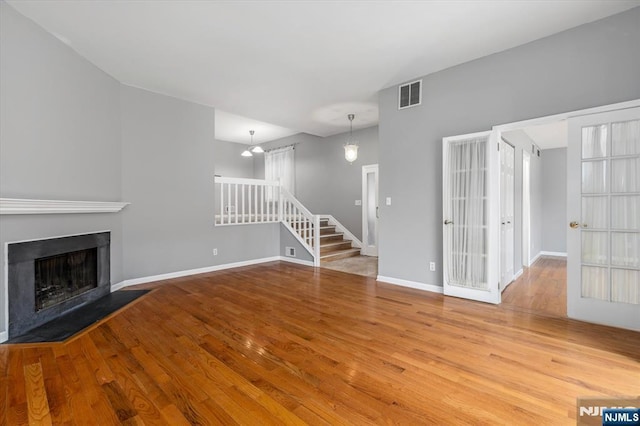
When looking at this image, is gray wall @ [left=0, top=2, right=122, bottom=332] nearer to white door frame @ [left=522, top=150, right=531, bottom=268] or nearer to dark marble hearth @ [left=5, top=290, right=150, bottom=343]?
dark marble hearth @ [left=5, top=290, right=150, bottom=343]

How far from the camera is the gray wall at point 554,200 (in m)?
7.03

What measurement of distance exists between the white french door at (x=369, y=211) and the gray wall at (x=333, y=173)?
0.44 ft

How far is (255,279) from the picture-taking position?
479cm

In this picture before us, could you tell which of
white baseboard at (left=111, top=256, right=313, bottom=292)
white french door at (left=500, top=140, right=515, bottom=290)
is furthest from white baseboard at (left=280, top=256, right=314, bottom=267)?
white french door at (left=500, top=140, right=515, bottom=290)

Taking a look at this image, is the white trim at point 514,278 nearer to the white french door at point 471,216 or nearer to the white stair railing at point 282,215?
the white french door at point 471,216

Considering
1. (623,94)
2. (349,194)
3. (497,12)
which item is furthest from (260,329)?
(349,194)

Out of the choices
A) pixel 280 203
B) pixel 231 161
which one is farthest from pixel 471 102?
pixel 231 161

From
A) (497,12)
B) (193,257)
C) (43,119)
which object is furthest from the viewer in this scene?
(193,257)

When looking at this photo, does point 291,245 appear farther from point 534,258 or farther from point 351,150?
point 534,258

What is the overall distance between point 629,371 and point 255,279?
13.9 ft

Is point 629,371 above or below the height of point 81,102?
below


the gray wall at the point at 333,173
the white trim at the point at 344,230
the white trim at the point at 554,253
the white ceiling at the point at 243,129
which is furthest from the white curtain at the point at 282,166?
the white trim at the point at 554,253

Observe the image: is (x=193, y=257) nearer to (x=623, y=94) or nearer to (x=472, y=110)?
(x=472, y=110)

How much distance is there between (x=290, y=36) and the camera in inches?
123
